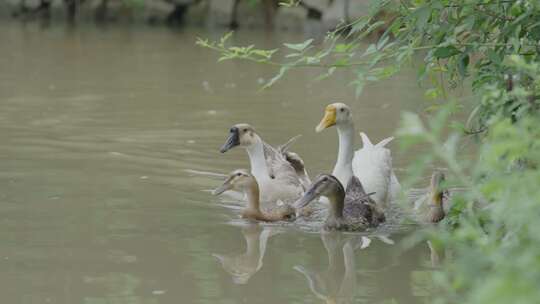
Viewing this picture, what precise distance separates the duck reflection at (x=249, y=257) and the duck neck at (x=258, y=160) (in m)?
1.13

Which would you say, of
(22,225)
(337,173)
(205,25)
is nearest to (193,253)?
(22,225)

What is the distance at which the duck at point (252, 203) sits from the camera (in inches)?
315

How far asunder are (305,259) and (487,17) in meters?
1.71

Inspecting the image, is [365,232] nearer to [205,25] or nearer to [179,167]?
[179,167]

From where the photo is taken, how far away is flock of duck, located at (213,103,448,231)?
→ 306 inches

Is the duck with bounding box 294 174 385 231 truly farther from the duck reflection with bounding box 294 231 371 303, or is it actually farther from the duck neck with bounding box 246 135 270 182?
the duck neck with bounding box 246 135 270 182

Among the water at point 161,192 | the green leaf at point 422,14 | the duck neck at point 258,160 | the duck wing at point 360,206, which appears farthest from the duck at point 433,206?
the green leaf at point 422,14

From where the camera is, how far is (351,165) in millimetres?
8633

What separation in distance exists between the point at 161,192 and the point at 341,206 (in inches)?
58.8

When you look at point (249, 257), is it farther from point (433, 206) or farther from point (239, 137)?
point (239, 137)

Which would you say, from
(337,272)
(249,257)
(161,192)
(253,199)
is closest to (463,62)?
(337,272)

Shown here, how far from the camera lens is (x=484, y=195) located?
401 cm

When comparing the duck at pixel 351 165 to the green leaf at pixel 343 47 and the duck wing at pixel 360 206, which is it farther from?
the green leaf at pixel 343 47

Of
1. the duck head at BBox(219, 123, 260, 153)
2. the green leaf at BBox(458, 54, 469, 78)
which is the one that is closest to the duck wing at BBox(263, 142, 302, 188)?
the duck head at BBox(219, 123, 260, 153)
